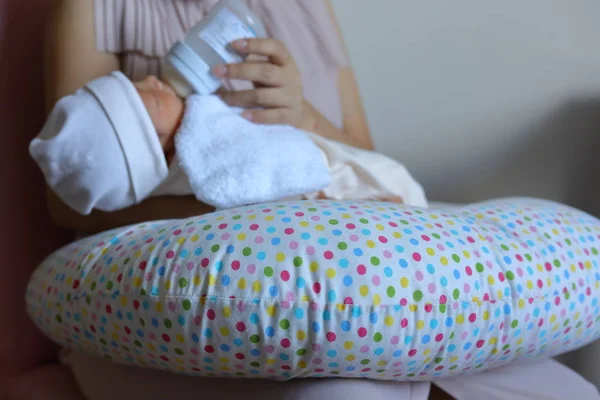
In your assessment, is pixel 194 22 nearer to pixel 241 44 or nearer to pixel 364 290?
pixel 241 44

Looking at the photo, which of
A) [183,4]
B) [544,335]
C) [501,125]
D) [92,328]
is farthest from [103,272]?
[501,125]

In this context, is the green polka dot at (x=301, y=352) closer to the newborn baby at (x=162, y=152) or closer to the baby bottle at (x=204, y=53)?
the newborn baby at (x=162, y=152)

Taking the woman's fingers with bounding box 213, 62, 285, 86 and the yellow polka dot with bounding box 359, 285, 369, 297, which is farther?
the woman's fingers with bounding box 213, 62, 285, 86

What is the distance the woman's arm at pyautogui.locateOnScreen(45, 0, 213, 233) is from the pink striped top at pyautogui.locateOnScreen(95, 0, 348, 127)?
0.08 feet

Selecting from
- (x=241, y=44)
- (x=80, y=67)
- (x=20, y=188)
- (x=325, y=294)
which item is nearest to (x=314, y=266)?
(x=325, y=294)

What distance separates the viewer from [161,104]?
27.7 inches

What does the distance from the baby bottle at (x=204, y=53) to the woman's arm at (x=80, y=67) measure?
0.50ft

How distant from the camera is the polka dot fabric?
17.5 inches

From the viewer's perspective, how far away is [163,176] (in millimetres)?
704

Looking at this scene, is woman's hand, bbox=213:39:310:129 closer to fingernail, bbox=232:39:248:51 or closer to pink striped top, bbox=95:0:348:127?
fingernail, bbox=232:39:248:51

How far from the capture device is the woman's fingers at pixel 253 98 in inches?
30.6

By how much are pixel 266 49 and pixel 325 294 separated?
436 millimetres

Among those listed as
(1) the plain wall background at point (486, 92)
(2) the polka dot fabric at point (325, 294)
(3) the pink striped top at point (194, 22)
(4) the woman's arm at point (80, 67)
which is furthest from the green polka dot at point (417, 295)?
(1) the plain wall background at point (486, 92)

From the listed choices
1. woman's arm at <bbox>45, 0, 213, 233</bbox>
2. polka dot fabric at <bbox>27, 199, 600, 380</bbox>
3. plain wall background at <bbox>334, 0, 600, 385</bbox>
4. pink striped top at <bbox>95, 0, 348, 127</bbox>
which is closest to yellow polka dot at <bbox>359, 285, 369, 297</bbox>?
polka dot fabric at <bbox>27, 199, 600, 380</bbox>
